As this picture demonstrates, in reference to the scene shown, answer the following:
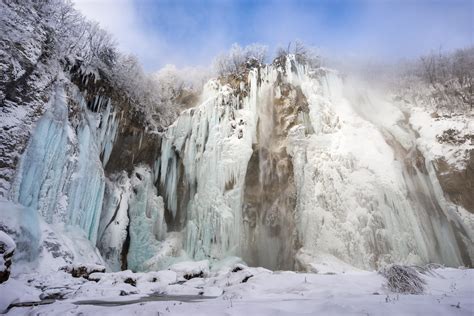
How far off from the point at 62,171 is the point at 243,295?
10.0 meters

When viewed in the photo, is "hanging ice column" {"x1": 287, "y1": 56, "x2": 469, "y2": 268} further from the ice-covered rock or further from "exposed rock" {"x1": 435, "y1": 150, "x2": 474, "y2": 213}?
the ice-covered rock

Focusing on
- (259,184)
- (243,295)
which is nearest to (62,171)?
(243,295)

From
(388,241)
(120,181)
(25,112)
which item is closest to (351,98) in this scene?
(388,241)

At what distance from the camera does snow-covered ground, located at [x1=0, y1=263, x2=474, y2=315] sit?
4297mm

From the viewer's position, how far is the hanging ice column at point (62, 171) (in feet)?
40.5

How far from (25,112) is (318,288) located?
1213 centimetres

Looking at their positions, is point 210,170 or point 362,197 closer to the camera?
point 362,197

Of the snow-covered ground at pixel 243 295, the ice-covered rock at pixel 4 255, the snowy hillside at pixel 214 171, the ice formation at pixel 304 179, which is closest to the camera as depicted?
the snow-covered ground at pixel 243 295

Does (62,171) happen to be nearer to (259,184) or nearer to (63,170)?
(63,170)

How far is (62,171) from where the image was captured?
13680 mm

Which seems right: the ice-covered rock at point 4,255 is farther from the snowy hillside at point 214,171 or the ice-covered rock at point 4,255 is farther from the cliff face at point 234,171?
the cliff face at point 234,171

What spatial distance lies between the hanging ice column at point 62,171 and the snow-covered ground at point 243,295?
3.49m

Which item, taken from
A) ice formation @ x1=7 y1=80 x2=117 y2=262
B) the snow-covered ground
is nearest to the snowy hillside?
ice formation @ x1=7 y1=80 x2=117 y2=262

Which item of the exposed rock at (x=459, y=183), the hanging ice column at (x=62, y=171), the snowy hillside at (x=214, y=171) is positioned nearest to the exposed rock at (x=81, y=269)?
the snowy hillside at (x=214, y=171)
